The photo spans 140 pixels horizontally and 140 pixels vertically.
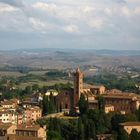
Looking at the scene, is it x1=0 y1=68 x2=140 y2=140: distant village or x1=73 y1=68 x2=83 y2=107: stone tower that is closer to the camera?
x1=0 y1=68 x2=140 y2=140: distant village

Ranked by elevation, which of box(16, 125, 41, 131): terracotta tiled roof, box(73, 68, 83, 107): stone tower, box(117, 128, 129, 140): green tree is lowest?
box(117, 128, 129, 140): green tree

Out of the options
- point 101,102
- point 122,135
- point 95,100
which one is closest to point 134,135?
point 122,135

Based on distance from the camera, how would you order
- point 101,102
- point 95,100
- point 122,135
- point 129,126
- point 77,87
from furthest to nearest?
point 77,87 → point 95,100 → point 101,102 → point 129,126 → point 122,135

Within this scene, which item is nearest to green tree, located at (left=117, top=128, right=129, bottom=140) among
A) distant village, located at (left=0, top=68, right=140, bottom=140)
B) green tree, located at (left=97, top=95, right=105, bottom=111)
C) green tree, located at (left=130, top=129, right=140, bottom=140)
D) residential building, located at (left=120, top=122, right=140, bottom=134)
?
green tree, located at (left=130, top=129, right=140, bottom=140)

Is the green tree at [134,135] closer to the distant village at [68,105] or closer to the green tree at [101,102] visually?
the distant village at [68,105]

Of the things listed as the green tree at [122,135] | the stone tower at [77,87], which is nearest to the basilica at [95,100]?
the stone tower at [77,87]

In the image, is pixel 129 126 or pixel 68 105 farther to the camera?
pixel 68 105

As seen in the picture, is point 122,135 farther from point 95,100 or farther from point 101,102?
point 95,100

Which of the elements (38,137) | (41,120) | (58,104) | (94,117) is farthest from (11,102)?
(38,137)

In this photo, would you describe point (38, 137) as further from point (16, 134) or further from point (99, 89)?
point (99, 89)

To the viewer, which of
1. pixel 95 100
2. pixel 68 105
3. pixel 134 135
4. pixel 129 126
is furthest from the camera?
pixel 68 105

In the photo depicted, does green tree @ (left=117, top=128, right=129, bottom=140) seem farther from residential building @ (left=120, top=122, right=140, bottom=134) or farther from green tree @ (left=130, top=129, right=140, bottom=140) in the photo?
residential building @ (left=120, top=122, right=140, bottom=134)
